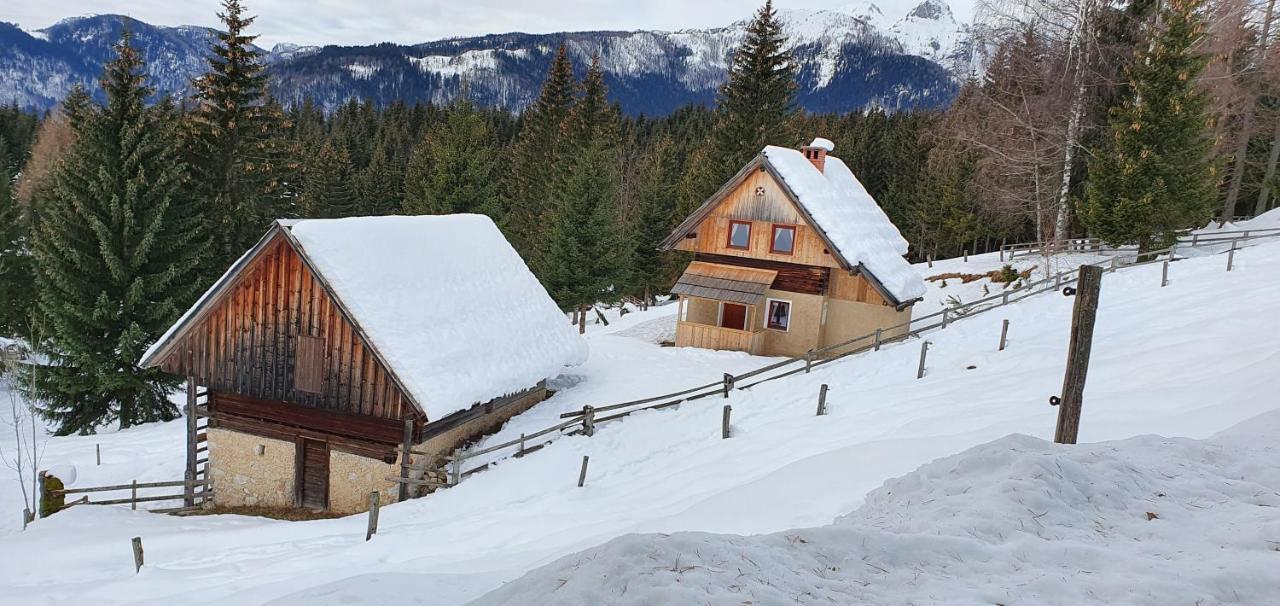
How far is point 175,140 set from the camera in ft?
89.8

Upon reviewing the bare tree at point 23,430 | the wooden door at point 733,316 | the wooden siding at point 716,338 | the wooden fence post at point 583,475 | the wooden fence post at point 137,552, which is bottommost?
the bare tree at point 23,430

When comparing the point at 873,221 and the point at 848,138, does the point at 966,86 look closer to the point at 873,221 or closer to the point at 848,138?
the point at 873,221

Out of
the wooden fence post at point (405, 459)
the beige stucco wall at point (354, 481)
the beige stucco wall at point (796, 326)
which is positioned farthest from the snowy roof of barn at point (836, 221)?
the beige stucco wall at point (354, 481)

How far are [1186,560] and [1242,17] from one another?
37319mm

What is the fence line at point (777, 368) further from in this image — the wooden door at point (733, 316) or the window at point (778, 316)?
the wooden door at point (733, 316)

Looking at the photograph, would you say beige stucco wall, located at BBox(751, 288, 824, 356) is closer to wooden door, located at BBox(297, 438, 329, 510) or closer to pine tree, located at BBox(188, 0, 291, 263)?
wooden door, located at BBox(297, 438, 329, 510)

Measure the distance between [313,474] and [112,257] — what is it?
46.1 feet

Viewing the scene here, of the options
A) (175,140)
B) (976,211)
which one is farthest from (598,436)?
(976,211)

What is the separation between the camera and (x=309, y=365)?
17156mm

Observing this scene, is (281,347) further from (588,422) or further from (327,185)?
(327,185)

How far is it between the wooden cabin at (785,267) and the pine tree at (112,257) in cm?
1877

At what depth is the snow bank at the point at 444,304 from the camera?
16.3 metres

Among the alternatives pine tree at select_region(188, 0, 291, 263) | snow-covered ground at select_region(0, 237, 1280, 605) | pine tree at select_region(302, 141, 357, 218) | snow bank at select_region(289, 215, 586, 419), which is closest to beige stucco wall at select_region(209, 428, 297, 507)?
snow-covered ground at select_region(0, 237, 1280, 605)

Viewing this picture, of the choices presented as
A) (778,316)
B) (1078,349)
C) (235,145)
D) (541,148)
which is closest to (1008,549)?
(1078,349)
